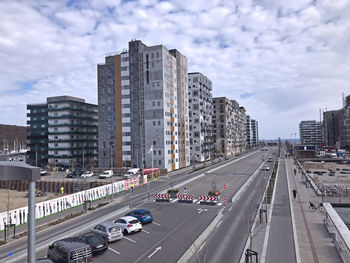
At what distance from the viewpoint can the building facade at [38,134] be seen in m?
100

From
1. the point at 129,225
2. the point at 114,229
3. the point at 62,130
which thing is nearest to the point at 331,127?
the point at 62,130

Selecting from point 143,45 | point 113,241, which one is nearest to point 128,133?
point 143,45

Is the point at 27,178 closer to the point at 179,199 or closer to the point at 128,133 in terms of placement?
the point at 179,199

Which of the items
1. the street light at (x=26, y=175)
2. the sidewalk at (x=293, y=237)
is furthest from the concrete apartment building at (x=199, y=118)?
the street light at (x=26, y=175)

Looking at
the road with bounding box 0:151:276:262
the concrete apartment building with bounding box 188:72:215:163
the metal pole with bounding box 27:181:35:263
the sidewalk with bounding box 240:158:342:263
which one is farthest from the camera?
the concrete apartment building with bounding box 188:72:215:163

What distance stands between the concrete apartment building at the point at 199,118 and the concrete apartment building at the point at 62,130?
40.6 m

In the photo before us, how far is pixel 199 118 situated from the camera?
11025 centimetres

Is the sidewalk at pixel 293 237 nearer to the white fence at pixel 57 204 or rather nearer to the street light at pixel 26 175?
the street light at pixel 26 175

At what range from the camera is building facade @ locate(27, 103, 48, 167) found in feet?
329

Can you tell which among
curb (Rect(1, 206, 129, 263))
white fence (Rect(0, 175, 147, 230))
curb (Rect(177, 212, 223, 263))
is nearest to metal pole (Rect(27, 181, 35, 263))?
curb (Rect(177, 212, 223, 263))

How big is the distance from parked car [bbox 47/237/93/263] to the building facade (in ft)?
301

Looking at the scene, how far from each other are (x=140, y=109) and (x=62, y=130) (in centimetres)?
3811

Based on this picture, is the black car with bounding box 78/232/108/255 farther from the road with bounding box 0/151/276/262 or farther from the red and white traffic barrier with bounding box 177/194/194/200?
the red and white traffic barrier with bounding box 177/194/194/200

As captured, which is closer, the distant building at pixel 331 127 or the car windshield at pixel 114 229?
the car windshield at pixel 114 229
